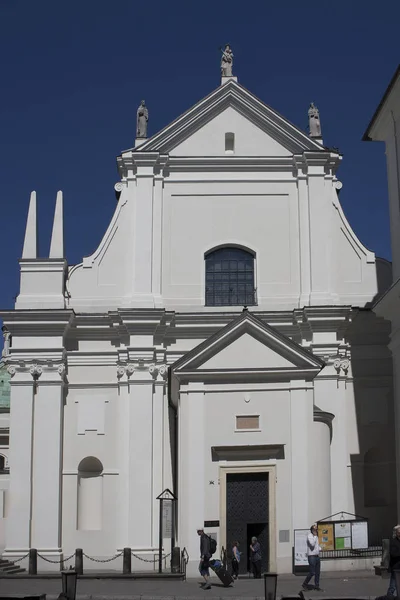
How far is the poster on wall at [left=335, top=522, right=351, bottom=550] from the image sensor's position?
25328 mm

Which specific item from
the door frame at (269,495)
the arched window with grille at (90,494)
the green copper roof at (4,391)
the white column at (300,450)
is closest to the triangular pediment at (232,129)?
the white column at (300,450)

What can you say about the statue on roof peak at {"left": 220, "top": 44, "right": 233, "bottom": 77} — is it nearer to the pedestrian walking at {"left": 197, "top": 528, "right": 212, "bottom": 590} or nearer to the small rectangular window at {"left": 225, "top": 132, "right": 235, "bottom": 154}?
the small rectangular window at {"left": 225, "top": 132, "right": 235, "bottom": 154}

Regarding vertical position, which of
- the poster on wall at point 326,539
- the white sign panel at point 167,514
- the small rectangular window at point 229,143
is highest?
the small rectangular window at point 229,143

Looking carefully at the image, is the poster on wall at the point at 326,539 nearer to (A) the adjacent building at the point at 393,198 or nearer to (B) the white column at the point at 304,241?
(A) the adjacent building at the point at 393,198

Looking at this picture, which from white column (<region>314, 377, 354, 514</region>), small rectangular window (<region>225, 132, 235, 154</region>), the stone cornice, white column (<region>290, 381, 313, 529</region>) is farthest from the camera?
small rectangular window (<region>225, 132, 235, 154</region>)

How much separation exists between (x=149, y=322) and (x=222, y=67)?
10.4m

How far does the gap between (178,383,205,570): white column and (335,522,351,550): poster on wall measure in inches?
145

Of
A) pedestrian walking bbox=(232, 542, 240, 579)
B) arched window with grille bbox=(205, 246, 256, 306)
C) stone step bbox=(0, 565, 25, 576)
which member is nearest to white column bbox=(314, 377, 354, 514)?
arched window with grille bbox=(205, 246, 256, 306)

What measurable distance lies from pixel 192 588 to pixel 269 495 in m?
3.98

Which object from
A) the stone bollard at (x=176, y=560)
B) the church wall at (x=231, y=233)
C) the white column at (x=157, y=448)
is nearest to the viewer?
the stone bollard at (x=176, y=560)

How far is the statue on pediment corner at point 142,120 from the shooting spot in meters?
33.7

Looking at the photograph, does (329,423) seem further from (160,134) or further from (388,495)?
(160,134)

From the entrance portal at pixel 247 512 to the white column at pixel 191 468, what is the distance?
900mm

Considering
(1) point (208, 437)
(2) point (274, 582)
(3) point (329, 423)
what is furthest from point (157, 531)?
(2) point (274, 582)
